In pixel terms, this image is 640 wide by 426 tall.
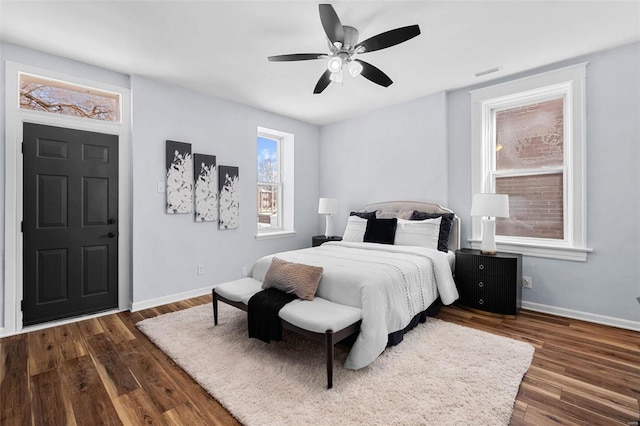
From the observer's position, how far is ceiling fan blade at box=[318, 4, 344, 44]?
1876 millimetres

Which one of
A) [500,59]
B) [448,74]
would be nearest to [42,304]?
[448,74]

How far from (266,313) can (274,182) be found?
10.7ft

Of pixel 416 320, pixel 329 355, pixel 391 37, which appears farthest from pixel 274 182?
pixel 329 355

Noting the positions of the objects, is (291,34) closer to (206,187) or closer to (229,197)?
(206,187)

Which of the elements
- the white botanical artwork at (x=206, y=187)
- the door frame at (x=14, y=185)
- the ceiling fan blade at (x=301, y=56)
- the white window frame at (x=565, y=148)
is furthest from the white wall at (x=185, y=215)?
the white window frame at (x=565, y=148)

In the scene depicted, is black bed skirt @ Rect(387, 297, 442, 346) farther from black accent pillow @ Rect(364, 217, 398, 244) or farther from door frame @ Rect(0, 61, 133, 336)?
door frame @ Rect(0, 61, 133, 336)

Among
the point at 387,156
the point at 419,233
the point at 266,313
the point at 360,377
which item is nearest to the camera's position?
the point at 360,377

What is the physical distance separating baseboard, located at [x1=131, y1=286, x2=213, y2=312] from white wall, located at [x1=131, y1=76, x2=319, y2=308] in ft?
0.05

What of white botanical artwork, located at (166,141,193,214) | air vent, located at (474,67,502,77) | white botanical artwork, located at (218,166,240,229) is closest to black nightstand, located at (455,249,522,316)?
air vent, located at (474,67,502,77)

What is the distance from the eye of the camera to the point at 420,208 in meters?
4.09

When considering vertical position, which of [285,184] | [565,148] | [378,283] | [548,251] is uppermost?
[565,148]

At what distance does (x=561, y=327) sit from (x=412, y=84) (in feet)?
10.1

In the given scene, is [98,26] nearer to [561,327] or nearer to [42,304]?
[42,304]

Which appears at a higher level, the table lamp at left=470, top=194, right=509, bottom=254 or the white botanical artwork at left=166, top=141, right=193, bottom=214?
the white botanical artwork at left=166, top=141, right=193, bottom=214
